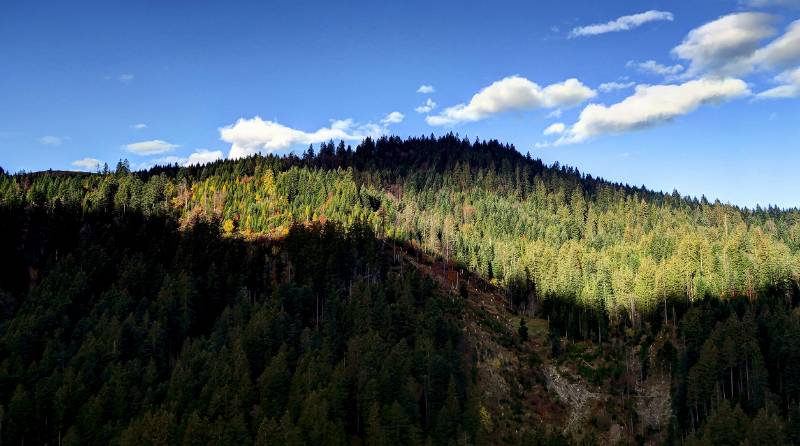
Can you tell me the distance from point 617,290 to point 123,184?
143017 mm

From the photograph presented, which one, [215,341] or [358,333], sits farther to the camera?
[358,333]

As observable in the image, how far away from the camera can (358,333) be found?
85.6m

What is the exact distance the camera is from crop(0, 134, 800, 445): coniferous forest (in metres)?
65.9

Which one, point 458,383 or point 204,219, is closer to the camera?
point 458,383

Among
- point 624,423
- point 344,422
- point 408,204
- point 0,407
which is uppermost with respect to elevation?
point 408,204

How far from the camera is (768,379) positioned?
76.3 m

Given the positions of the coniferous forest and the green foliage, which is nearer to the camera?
the green foliage

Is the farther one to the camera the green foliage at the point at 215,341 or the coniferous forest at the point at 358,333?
the coniferous forest at the point at 358,333

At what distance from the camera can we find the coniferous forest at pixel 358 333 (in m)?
65.9

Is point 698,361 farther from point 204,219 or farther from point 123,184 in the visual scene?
point 123,184

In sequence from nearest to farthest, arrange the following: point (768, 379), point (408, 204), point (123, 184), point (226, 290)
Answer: point (768, 379)
point (226, 290)
point (123, 184)
point (408, 204)

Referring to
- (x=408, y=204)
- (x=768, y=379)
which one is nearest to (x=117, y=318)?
(x=768, y=379)

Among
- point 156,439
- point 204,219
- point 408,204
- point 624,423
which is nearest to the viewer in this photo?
point 156,439

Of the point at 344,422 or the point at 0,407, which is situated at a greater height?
the point at 0,407
